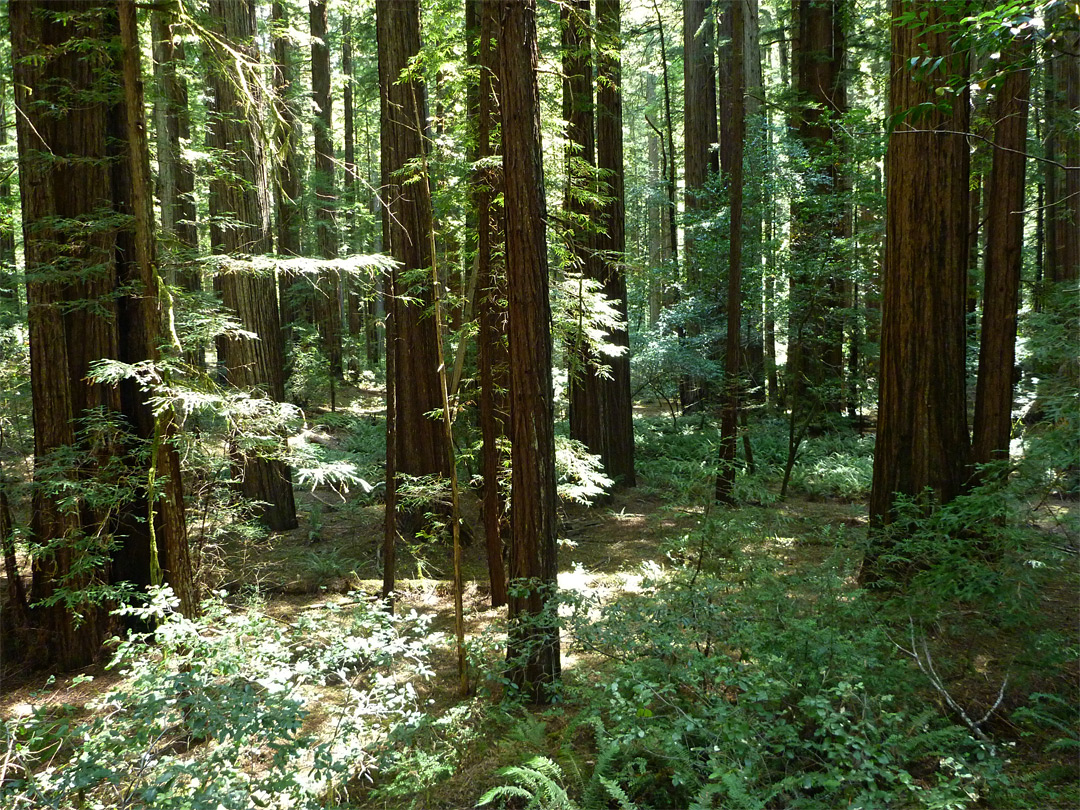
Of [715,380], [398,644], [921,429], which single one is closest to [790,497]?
[715,380]

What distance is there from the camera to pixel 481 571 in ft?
29.7

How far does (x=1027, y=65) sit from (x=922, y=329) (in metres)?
2.80

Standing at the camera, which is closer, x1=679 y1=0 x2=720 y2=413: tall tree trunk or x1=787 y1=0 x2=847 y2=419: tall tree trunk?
x1=787 y1=0 x2=847 y2=419: tall tree trunk

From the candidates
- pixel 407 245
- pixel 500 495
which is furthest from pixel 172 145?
pixel 500 495

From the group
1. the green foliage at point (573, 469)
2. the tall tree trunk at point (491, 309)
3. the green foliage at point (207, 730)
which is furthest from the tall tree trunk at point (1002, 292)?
the green foliage at point (207, 730)

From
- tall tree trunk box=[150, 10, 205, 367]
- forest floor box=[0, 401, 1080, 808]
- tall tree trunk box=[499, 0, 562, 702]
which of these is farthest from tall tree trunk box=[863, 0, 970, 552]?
tall tree trunk box=[150, 10, 205, 367]

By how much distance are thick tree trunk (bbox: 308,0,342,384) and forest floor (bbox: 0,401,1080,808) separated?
7.99m

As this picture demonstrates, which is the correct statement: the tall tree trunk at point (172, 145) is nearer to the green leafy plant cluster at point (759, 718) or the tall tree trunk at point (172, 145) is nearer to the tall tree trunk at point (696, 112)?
the green leafy plant cluster at point (759, 718)

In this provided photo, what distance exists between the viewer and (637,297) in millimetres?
22578

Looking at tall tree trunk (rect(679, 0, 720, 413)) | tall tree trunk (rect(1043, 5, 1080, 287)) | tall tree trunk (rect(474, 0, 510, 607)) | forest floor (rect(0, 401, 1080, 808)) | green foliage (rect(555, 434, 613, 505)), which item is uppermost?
tall tree trunk (rect(679, 0, 720, 413))

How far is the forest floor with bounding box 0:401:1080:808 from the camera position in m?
4.82

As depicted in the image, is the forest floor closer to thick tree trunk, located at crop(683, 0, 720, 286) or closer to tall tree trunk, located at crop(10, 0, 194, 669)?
tall tree trunk, located at crop(10, 0, 194, 669)

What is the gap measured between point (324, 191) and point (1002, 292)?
619 inches

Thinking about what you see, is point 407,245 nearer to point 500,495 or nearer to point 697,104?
point 500,495
